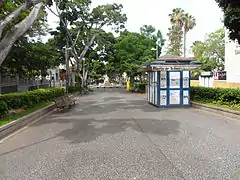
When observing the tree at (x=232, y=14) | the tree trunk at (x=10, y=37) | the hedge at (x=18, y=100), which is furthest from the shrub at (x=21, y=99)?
the tree at (x=232, y=14)

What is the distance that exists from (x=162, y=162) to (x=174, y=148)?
3.10ft

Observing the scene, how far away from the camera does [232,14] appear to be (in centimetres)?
802

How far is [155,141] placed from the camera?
5445 mm

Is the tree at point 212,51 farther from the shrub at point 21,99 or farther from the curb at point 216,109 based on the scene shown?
the shrub at point 21,99

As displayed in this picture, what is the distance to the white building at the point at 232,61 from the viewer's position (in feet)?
63.9

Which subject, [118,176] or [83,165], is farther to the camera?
[83,165]

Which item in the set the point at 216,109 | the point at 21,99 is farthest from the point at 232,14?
the point at 21,99

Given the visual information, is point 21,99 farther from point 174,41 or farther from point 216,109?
point 174,41

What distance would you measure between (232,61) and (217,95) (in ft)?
36.2

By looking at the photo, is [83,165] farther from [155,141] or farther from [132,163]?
[155,141]

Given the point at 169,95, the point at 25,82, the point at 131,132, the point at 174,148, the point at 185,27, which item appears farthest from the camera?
the point at 185,27

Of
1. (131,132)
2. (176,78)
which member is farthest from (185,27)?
(131,132)

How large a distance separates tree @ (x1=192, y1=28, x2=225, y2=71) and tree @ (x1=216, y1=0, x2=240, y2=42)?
81.7 feet

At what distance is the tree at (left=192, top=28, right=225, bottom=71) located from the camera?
3225 cm
